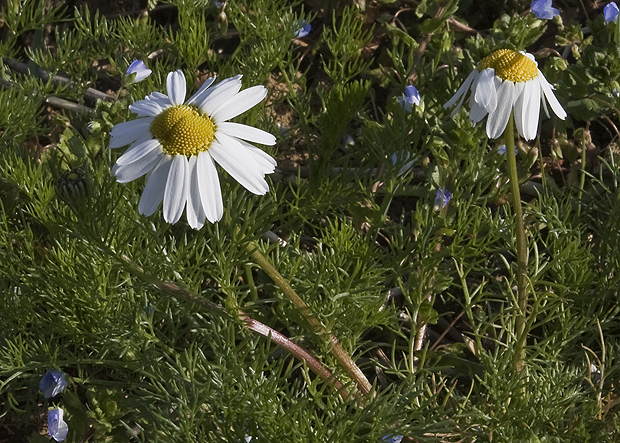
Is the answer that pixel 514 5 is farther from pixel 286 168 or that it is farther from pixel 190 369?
pixel 190 369

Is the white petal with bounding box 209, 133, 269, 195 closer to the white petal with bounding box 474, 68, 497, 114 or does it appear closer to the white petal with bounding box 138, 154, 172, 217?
the white petal with bounding box 138, 154, 172, 217

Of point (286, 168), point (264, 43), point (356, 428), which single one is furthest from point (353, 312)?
point (264, 43)

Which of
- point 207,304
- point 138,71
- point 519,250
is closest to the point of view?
point 207,304

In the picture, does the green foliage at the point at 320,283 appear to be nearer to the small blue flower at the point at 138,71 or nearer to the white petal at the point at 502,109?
the small blue flower at the point at 138,71

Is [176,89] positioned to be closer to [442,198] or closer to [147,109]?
[147,109]

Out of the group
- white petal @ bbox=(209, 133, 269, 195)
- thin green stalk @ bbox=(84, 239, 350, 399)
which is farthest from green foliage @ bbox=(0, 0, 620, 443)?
white petal @ bbox=(209, 133, 269, 195)

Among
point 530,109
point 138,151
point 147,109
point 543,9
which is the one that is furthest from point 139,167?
point 543,9

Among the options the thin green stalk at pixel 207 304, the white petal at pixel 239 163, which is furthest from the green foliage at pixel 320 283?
the white petal at pixel 239 163
